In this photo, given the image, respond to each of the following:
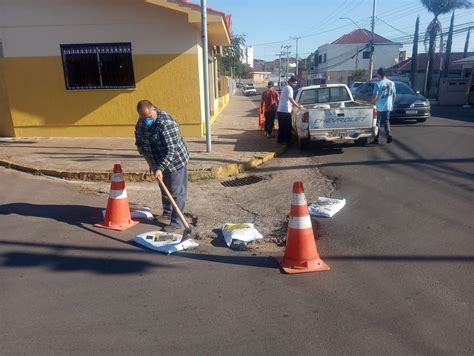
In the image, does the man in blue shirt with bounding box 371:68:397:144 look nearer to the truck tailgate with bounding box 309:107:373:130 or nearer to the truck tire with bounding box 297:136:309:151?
the truck tailgate with bounding box 309:107:373:130

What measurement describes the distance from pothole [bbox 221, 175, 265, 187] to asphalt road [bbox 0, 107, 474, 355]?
7.25 feet

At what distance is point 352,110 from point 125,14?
247 inches

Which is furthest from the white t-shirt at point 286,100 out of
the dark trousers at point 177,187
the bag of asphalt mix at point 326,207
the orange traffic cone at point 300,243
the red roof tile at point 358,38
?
the red roof tile at point 358,38

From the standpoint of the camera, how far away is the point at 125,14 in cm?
1146

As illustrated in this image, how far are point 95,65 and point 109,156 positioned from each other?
136 inches

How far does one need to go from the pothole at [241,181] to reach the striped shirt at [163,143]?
2.49 m

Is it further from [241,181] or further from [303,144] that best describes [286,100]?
[241,181]

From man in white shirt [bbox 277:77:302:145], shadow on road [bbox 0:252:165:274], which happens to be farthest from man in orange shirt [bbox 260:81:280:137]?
shadow on road [bbox 0:252:165:274]

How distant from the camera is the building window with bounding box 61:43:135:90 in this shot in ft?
38.6

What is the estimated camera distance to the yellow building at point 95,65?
37.8ft

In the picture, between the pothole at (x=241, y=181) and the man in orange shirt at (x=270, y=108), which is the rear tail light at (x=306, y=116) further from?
the man in orange shirt at (x=270, y=108)

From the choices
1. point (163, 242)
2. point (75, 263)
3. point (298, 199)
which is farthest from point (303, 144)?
point (75, 263)

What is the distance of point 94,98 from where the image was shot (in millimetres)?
12117

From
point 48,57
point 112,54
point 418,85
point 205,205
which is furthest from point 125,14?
point 418,85
